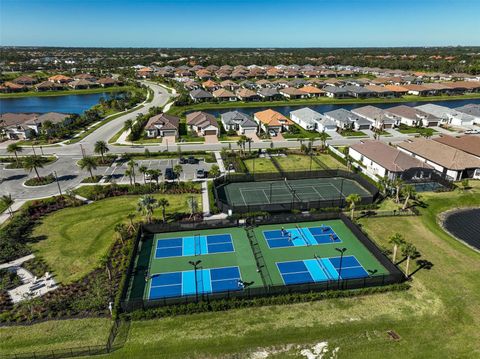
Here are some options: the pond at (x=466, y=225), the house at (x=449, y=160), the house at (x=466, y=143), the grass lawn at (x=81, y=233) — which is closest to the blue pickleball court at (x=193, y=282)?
the grass lawn at (x=81, y=233)

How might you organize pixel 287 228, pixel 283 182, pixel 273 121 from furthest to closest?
pixel 273 121
pixel 283 182
pixel 287 228

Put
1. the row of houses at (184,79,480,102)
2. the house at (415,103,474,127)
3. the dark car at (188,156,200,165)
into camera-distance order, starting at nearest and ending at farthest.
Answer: the dark car at (188,156,200,165) < the house at (415,103,474,127) < the row of houses at (184,79,480,102)

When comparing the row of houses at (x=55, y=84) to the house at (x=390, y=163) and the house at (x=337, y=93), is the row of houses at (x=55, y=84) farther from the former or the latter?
the house at (x=390, y=163)

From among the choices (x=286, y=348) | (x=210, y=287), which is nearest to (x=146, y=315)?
(x=210, y=287)

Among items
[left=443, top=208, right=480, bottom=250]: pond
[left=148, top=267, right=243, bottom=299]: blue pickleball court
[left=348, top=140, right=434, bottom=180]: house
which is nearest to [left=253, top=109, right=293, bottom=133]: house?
[left=348, top=140, right=434, bottom=180]: house

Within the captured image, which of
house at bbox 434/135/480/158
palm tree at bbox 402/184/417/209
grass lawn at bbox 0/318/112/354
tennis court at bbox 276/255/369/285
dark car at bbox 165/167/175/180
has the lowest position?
tennis court at bbox 276/255/369/285

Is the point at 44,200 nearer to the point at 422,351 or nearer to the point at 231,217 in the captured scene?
the point at 231,217

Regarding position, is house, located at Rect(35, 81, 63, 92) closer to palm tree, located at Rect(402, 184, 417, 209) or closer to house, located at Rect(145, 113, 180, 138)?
house, located at Rect(145, 113, 180, 138)
